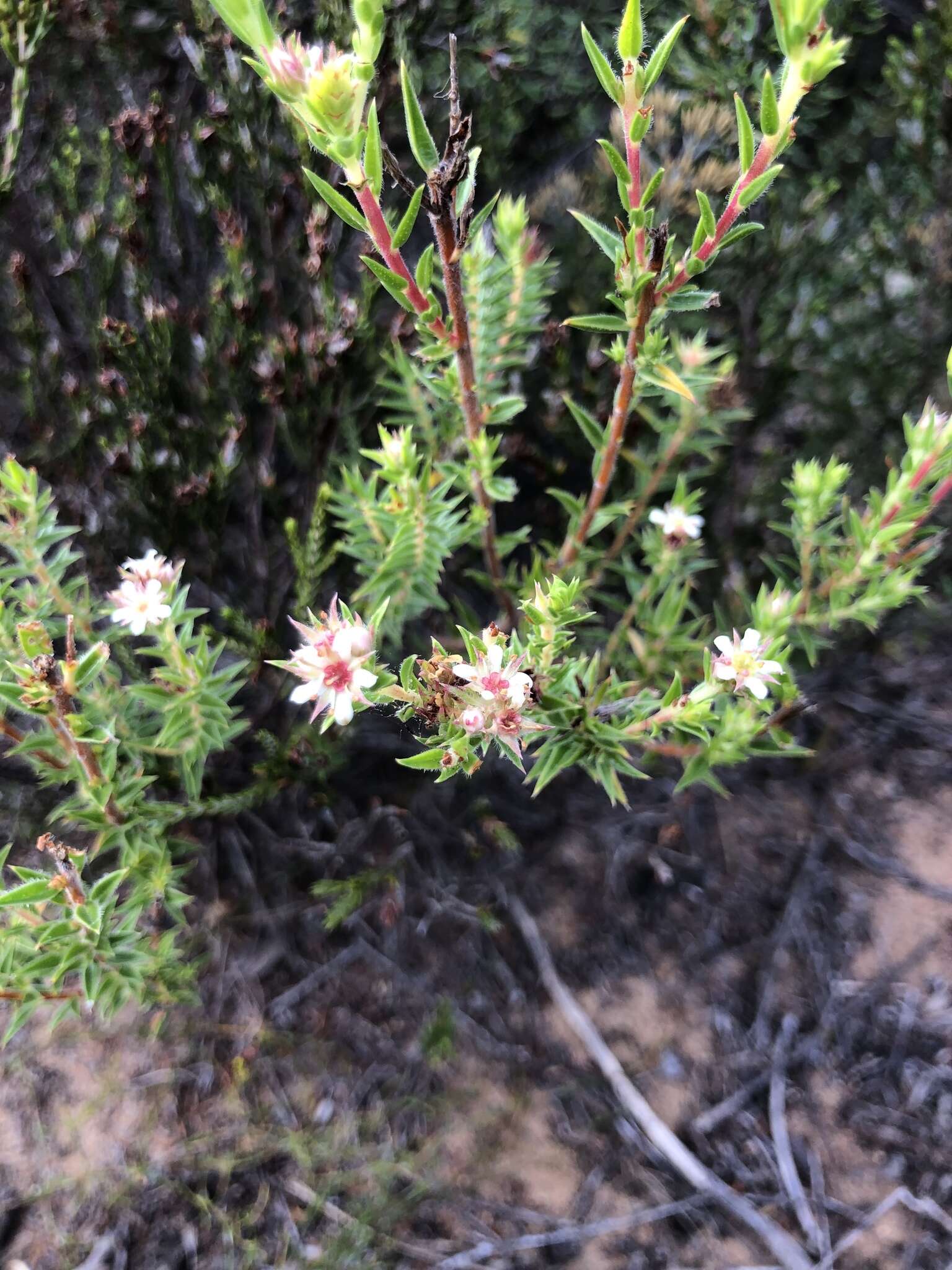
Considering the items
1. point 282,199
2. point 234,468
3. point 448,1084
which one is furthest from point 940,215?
point 448,1084

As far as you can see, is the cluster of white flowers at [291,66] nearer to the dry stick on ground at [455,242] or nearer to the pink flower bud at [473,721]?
the dry stick on ground at [455,242]

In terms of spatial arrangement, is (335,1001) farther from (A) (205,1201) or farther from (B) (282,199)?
(B) (282,199)

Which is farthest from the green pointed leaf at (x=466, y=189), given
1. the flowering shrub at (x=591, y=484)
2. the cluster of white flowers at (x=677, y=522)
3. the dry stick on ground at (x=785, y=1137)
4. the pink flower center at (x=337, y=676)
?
the dry stick on ground at (x=785, y=1137)

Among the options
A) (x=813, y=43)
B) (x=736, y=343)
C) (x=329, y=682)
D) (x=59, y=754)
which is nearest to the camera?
(x=813, y=43)

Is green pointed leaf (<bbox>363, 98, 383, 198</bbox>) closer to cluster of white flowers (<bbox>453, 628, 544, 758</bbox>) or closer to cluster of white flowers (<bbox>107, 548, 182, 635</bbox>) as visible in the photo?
cluster of white flowers (<bbox>453, 628, 544, 758</bbox>)

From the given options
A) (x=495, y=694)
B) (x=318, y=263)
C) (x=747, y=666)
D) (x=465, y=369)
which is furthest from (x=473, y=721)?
(x=318, y=263)

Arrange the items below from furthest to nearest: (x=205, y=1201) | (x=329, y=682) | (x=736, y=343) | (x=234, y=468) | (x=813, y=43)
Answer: (x=736, y=343) < (x=234, y=468) < (x=205, y=1201) < (x=329, y=682) < (x=813, y=43)

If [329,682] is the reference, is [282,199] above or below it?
above
